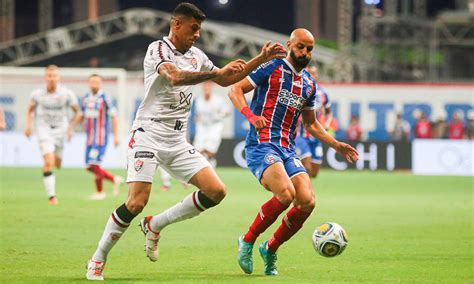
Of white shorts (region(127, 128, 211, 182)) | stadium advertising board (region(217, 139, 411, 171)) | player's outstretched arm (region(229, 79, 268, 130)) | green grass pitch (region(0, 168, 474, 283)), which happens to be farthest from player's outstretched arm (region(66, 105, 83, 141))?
stadium advertising board (region(217, 139, 411, 171))

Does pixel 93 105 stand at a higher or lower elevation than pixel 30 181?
higher

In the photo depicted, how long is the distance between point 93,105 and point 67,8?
4211 cm

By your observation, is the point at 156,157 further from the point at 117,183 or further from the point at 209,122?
the point at 209,122

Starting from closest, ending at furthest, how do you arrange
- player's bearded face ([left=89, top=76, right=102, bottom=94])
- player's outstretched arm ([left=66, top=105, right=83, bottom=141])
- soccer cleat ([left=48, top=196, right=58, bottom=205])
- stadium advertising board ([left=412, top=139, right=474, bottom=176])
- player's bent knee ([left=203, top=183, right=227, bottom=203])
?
player's bent knee ([left=203, top=183, right=227, bottom=203]) < soccer cleat ([left=48, top=196, right=58, bottom=205]) < player's outstretched arm ([left=66, top=105, right=83, bottom=141]) < player's bearded face ([left=89, top=76, right=102, bottom=94]) < stadium advertising board ([left=412, top=139, right=474, bottom=176])

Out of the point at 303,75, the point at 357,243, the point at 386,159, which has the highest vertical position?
the point at 303,75

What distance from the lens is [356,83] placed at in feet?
117

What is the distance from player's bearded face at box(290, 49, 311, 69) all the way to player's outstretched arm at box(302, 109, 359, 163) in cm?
55

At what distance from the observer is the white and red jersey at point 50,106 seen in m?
19.2

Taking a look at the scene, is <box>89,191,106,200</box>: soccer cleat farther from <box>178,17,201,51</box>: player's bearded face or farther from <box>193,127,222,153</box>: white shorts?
<box>178,17,201,51</box>: player's bearded face

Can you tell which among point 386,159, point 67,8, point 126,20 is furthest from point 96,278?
point 67,8

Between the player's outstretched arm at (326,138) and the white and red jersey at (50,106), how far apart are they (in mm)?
9653

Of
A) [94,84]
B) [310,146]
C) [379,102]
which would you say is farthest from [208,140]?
[379,102]

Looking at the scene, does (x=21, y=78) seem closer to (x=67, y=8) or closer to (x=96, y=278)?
(x=96, y=278)

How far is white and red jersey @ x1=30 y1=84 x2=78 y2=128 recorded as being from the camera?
19.2 m
